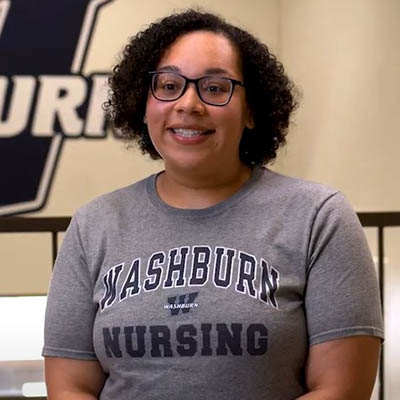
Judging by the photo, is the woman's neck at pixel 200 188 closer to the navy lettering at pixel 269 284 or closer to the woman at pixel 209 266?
the woman at pixel 209 266

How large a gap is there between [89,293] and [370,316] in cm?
46

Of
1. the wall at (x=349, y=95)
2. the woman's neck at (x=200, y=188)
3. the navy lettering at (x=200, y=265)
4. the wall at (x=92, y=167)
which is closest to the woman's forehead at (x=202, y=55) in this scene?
the woman's neck at (x=200, y=188)

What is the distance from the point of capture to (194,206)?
1.34m

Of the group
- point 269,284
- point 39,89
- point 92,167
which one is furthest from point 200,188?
point 39,89

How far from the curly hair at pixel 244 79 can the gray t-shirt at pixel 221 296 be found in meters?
0.13

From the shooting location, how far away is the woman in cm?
121

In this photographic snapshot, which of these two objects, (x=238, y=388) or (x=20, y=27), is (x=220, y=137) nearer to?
(x=238, y=388)

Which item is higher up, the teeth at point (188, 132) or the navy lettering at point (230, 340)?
the teeth at point (188, 132)

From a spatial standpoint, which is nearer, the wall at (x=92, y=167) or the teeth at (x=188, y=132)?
the teeth at (x=188, y=132)

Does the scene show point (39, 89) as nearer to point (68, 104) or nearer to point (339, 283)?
point (68, 104)

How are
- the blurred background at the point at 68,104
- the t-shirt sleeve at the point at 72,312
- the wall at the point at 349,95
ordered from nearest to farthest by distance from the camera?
the t-shirt sleeve at the point at 72,312, the wall at the point at 349,95, the blurred background at the point at 68,104

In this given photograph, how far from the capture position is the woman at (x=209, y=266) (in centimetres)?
121

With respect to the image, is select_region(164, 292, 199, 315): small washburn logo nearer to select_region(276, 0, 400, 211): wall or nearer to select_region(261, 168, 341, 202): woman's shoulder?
select_region(261, 168, 341, 202): woman's shoulder

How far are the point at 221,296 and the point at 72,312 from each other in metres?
0.27
